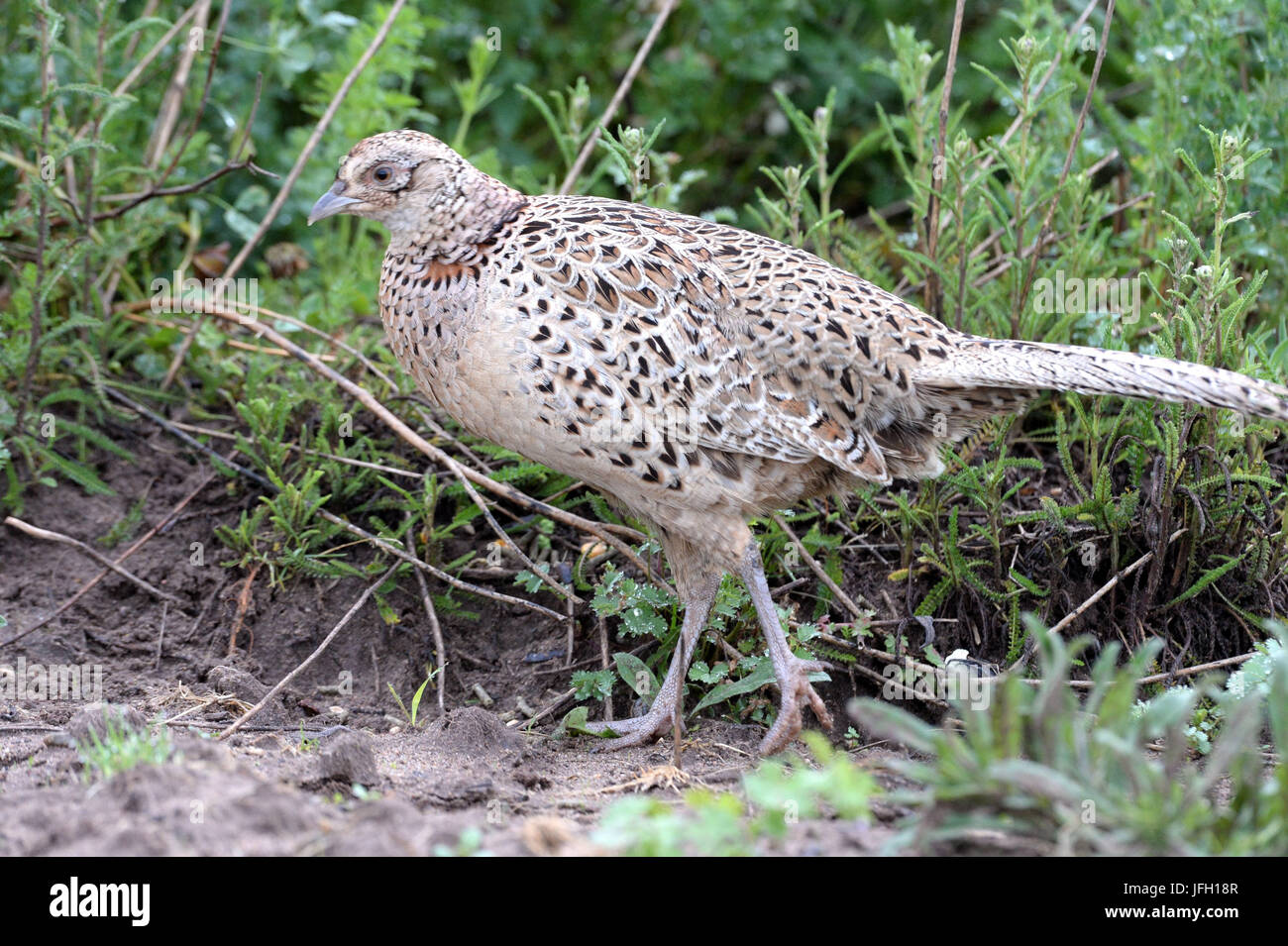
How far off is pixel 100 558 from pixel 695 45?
4.96 metres

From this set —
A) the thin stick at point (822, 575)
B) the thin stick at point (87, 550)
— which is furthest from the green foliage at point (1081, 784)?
the thin stick at point (87, 550)

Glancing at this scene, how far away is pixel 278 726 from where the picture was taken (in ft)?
14.5

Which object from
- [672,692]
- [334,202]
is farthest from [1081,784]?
[334,202]

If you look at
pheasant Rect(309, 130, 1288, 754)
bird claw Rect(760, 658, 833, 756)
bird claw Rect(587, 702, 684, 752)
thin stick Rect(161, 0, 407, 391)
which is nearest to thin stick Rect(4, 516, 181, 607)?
thin stick Rect(161, 0, 407, 391)

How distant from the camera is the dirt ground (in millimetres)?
3018

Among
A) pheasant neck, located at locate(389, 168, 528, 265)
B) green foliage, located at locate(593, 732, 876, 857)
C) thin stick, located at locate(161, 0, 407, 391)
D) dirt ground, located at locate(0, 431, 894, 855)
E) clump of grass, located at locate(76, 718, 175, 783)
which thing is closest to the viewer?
green foliage, located at locate(593, 732, 876, 857)

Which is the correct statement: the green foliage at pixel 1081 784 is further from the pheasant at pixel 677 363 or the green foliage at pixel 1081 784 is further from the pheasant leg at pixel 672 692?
the pheasant leg at pixel 672 692

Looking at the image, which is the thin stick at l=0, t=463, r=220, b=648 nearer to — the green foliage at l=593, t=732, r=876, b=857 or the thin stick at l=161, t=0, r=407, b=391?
the thin stick at l=161, t=0, r=407, b=391

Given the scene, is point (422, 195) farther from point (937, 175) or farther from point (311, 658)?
point (937, 175)

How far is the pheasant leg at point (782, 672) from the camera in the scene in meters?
4.36

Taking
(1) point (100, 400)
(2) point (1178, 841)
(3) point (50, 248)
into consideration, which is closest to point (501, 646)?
(1) point (100, 400)

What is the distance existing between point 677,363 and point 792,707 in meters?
1.25

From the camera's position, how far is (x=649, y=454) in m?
4.18

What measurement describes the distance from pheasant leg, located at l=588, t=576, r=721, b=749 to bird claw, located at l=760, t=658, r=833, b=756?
13.7 inches
